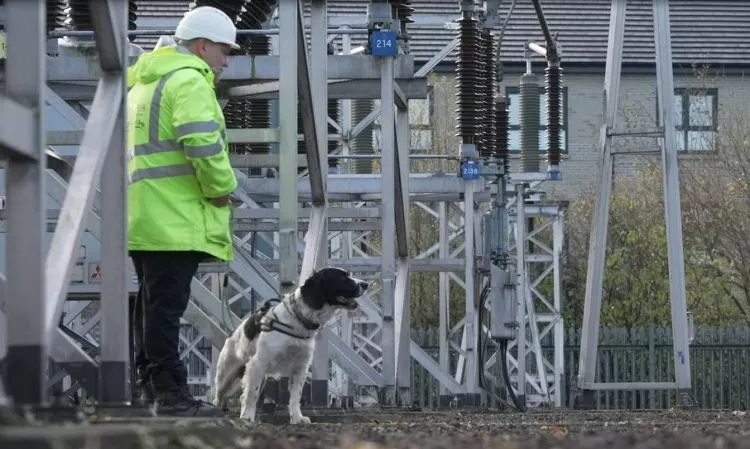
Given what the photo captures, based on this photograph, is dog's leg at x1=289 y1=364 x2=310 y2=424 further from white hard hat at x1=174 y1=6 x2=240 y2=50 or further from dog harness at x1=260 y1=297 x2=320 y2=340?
white hard hat at x1=174 y1=6 x2=240 y2=50

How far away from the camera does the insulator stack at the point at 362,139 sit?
25.2 m

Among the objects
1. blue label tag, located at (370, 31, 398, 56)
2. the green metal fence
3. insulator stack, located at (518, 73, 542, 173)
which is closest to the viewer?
blue label tag, located at (370, 31, 398, 56)

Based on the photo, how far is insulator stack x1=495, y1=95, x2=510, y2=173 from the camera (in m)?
25.1

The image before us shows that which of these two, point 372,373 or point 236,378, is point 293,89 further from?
point 372,373

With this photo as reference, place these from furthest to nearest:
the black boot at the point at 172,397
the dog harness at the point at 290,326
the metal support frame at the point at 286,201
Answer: the dog harness at the point at 290,326 → the black boot at the point at 172,397 → the metal support frame at the point at 286,201

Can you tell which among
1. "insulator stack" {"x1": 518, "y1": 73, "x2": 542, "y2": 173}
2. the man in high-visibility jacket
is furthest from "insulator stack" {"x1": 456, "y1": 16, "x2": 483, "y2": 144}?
the man in high-visibility jacket

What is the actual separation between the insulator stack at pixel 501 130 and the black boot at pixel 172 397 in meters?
15.1

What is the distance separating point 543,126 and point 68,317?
25.2 meters

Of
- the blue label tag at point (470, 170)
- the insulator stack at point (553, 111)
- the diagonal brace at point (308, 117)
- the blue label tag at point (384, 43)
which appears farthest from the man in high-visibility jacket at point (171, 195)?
the insulator stack at point (553, 111)

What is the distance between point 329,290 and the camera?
11.2 meters

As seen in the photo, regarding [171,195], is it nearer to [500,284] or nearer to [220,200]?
[220,200]

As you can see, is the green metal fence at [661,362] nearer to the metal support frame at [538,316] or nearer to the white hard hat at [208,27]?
the metal support frame at [538,316]

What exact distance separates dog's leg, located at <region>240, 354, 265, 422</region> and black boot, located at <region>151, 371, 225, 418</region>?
1.27 meters

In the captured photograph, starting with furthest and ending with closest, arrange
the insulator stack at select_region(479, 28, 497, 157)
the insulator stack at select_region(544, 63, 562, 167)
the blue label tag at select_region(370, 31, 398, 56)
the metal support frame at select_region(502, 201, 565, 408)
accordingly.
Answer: the metal support frame at select_region(502, 201, 565, 408), the insulator stack at select_region(544, 63, 562, 167), the insulator stack at select_region(479, 28, 497, 157), the blue label tag at select_region(370, 31, 398, 56)
